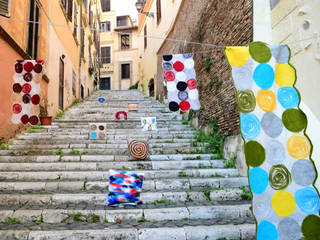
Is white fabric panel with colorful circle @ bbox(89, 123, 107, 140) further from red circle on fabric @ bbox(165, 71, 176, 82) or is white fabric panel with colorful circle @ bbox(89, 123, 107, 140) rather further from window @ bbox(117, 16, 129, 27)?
window @ bbox(117, 16, 129, 27)

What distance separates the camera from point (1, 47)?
21.3 feet

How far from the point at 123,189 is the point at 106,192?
51cm

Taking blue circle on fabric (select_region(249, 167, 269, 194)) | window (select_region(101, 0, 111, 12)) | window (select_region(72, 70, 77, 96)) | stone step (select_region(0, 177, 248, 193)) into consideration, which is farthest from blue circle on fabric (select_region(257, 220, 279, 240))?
window (select_region(101, 0, 111, 12))

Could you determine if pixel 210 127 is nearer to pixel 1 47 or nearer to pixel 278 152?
pixel 278 152

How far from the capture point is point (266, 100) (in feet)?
11.9

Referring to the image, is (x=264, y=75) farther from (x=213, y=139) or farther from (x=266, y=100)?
(x=213, y=139)

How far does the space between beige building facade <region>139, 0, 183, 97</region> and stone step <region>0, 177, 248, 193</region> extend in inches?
371

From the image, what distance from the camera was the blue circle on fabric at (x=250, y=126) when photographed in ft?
11.4

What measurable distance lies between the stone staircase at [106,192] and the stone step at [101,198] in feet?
0.05

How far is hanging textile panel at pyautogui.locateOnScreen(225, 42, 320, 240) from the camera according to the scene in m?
3.35

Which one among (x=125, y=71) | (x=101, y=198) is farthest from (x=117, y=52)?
(x=101, y=198)

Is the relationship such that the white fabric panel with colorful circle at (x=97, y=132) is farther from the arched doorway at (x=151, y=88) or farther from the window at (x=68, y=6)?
the arched doorway at (x=151, y=88)

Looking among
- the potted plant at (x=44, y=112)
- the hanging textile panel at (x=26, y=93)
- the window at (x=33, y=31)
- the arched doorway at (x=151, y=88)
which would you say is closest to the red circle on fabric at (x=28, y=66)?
the hanging textile panel at (x=26, y=93)

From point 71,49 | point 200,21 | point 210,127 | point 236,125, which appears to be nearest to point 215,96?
point 210,127
